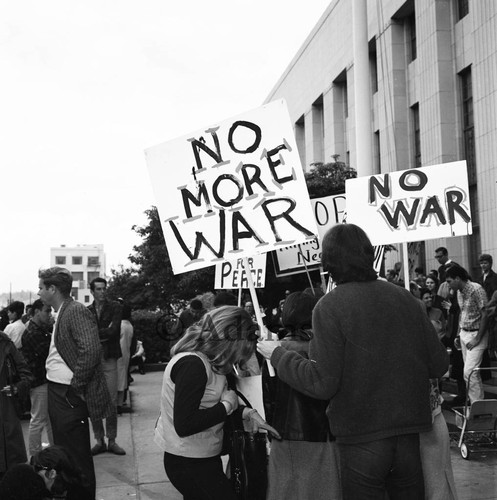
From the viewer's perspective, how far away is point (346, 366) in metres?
2.76

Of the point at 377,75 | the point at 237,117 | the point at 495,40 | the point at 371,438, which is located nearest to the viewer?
the point at 371,438

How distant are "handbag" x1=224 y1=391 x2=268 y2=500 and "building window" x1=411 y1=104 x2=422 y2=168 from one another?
2057 cm

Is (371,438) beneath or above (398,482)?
above

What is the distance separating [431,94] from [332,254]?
19451 mm

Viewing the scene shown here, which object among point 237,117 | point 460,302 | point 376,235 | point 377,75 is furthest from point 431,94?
point 237,117

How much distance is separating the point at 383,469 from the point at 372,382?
35 cm

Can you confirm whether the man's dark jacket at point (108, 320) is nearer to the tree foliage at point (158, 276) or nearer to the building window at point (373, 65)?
the tree foliage at point (158, 276)

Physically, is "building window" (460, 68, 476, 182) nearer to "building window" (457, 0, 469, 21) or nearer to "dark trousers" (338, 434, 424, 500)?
"building window" (457, 0, 469, 21)

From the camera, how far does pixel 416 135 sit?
23234 mm

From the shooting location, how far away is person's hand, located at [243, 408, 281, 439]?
126 inches

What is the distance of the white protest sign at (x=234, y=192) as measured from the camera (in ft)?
14.9

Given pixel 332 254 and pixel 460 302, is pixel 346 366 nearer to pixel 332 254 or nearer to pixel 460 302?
pixel 332 254

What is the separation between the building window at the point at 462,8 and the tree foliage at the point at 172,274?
646 centimetres

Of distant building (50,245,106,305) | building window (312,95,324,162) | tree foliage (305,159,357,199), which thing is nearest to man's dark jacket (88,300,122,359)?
tree foliage (305,159,357,199)
